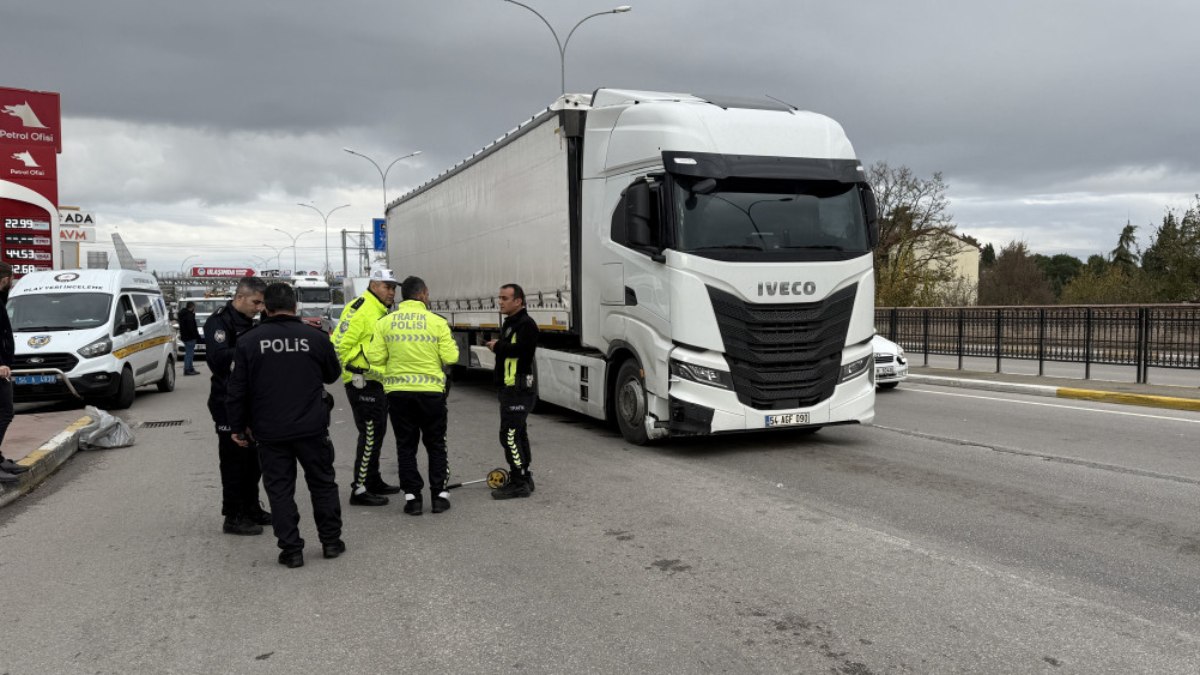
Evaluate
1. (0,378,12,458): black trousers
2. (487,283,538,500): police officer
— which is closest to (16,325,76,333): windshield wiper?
(0,378,12,458): black trousers

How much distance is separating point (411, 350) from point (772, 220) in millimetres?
3870

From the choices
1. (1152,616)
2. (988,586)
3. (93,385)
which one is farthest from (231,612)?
(93,385)

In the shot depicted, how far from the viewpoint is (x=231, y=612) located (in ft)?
14.4

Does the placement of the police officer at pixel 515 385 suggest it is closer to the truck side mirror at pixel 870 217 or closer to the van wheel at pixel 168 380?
the truck side mirror at pixel 870 217

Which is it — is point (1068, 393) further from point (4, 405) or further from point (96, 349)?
point (96, 349)

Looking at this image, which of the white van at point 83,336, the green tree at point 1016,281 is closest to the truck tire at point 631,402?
the white van at point 83,336

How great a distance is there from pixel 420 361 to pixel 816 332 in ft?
13.0

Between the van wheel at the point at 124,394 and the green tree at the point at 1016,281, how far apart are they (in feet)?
154

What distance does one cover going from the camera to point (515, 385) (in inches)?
267

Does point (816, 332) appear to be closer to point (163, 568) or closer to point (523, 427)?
point (523, 427)

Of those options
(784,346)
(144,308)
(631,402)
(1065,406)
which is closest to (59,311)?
(144,308)

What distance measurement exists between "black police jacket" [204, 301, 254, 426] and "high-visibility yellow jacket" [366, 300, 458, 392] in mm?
902

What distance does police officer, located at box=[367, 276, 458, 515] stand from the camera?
6234mm

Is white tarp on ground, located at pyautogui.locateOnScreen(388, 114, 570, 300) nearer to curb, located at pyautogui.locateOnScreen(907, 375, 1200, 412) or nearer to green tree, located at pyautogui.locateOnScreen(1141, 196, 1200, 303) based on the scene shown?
curb, located at pyautogui.locateOnScreen(907, 375, 1200, 412)
